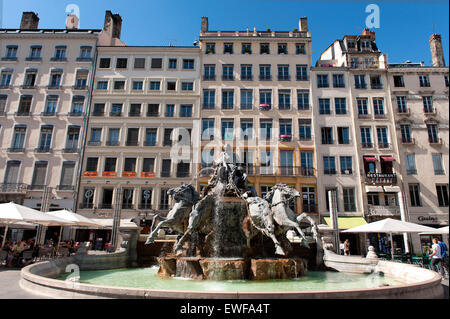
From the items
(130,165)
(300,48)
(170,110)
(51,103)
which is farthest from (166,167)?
(300,48)

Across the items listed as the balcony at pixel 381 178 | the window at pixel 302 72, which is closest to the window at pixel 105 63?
the window at pixel 302 72

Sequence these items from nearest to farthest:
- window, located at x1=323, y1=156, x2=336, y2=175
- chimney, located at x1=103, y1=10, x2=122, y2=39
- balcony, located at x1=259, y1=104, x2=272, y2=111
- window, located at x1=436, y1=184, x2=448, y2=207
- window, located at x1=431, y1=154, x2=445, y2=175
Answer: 1. window, located at x1=436, y1=184, x2=448, y2=207
2. window, located at x1=431, y1=154, x2=445, y2=175
3. window, located at x1=323, y1=156, x2=336, y2=175
4. balcony, located at x1=259, y1=104, x2=272, y2=111
5. chimney, located at x1=103, y1=10, x2=122, y2=39

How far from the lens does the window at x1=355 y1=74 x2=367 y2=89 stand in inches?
1243

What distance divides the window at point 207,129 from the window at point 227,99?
2.24 m

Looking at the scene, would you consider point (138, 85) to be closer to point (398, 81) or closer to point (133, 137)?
point (133, 137)

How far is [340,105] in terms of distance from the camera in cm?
3136

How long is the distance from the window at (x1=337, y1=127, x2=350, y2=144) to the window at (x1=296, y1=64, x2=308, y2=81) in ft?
22.6

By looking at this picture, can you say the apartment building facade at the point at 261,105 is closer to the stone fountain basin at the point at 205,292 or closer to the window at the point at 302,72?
the window at the point at 302,72

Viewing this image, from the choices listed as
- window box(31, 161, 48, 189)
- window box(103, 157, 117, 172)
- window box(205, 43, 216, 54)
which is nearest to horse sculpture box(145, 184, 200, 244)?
window box(103, 157, 117, 172)

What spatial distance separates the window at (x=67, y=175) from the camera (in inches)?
1149

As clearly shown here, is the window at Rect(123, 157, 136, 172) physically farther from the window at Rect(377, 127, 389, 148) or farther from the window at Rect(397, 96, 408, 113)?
the window at Rect(397, 96, 408, 113)

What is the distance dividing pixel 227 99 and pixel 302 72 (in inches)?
355
